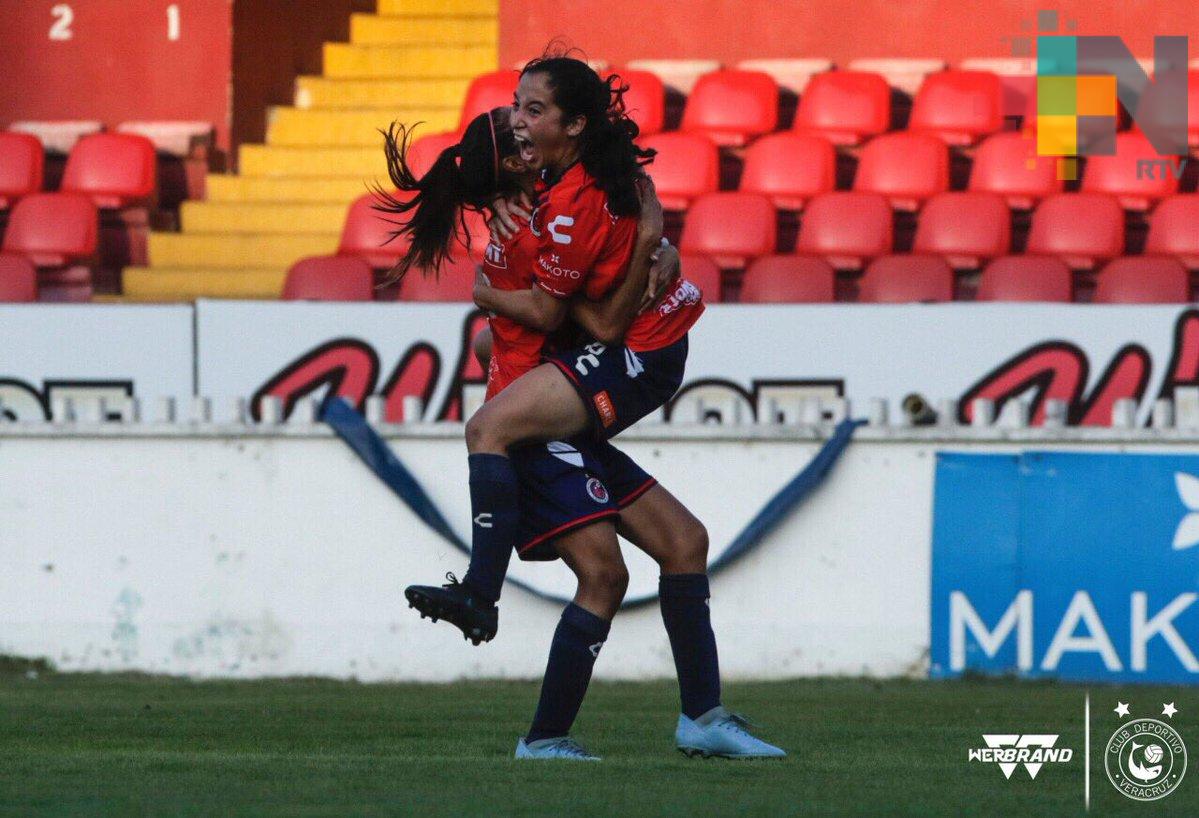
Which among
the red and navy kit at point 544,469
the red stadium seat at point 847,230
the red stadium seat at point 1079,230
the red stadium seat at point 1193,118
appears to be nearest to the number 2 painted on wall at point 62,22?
the red stadium seat at point 847,230

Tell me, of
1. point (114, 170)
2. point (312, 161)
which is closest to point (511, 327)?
point (114, 170)

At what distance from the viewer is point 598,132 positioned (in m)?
4.80

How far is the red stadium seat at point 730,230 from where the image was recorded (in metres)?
11.5

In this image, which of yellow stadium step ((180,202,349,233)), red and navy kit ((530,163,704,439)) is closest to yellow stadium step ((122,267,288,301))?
yellow stadium step ((180,202,349,233))

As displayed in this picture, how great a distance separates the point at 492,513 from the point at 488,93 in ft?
28.7

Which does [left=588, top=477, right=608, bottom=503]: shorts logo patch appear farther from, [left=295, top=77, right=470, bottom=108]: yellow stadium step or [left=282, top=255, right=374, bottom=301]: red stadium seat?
[left=295, top=77, right=470, bottom=108]: yellow stadium step

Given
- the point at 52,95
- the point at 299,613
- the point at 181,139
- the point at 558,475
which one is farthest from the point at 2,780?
the point at 52,95

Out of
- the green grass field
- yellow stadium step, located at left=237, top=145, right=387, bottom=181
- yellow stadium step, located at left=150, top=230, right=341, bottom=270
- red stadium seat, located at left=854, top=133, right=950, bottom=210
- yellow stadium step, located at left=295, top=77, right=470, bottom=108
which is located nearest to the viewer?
the green grass field

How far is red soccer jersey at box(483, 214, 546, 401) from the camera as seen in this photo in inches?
192

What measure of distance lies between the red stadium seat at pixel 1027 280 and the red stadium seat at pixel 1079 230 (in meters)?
0.80

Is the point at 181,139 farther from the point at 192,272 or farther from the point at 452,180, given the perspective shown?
the point at 452,180

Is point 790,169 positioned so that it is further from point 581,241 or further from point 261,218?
point 581,241

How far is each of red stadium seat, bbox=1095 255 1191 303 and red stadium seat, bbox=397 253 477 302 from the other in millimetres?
3383

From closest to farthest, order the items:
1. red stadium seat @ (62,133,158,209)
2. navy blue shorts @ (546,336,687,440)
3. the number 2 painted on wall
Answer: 1. navy blue shorts @ (546,336,687,440)
2. red stadium seat @ (62,133,158,209)
3. the number 2 painted on wall
